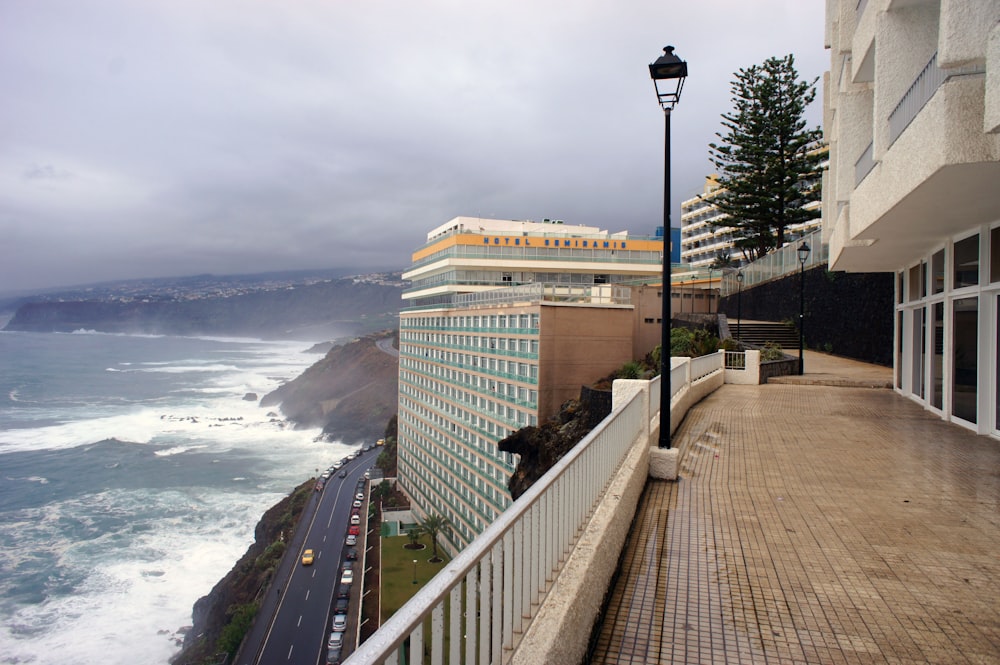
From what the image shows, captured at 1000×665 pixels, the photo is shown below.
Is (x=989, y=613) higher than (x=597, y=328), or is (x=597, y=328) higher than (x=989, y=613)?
(x=597, y=328)

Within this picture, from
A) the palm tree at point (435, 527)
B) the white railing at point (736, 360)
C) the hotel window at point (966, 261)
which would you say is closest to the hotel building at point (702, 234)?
the palm tree at point (435, 527)

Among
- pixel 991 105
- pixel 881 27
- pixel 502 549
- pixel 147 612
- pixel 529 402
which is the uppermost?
pixel 881 27

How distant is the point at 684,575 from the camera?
14.5ft

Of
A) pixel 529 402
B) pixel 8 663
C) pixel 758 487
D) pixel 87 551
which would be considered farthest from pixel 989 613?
pixel 87 551

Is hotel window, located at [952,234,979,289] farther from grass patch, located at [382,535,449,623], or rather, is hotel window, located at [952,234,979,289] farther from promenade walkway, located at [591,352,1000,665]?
grass patch, located at [382,535,449,623]

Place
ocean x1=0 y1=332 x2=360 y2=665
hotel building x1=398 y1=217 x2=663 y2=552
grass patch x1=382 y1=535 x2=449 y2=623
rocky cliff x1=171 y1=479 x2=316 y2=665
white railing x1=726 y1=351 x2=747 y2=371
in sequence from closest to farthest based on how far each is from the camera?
1. white railing x1=726 y1=351 x2=747 y2=371
2. hotel building x1=398 y1=217 x2=663 y2=552
3. grass patch x1=382 y1=535 x2=449 y2=623
4. rocky cliff x1=171 y1=479 x2=316 y2=665
5. ocean x1=0 y1=332 x2=360 y2=665

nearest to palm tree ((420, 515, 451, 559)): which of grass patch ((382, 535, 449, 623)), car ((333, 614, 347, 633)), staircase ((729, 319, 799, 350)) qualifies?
grass patch ((382, 535, 449, 623))

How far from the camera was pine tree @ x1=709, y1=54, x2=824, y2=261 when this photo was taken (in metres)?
38.9

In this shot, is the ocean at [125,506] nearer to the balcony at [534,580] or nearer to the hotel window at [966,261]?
the balcony at [534,580]

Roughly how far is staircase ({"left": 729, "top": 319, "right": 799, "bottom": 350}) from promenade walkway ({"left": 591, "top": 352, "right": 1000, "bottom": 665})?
19563mm

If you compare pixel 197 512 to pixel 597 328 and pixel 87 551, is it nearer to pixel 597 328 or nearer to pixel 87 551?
pixel 87 551

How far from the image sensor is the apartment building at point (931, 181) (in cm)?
539

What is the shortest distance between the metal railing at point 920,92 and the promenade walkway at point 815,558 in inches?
151

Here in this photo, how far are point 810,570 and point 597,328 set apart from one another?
21159 millimetres
